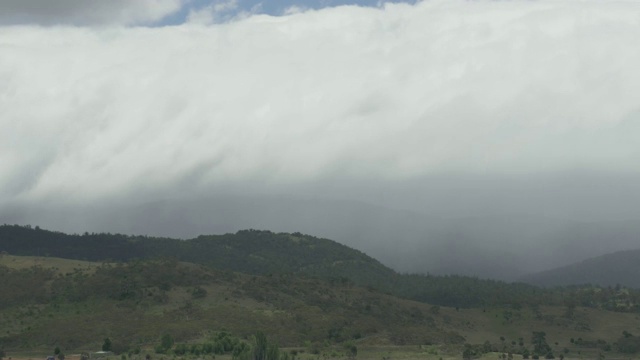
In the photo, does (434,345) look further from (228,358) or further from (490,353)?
(228,358)

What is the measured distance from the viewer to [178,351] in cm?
17025


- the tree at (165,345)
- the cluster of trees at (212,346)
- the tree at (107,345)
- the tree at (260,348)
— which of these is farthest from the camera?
the tree at (107,345)

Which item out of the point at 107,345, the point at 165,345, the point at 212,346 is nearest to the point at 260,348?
the point at 212,346

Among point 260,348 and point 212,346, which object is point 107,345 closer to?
point 212,346

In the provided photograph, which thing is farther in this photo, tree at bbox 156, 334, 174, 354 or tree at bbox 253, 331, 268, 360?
tree at bbox 156, 334, 174, 354

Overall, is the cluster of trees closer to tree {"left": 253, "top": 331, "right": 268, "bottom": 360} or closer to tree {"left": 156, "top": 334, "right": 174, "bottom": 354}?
tree {"left": 156, "top": 334, "right": 174, "bottom": 354}

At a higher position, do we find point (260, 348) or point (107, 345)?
point (260, 348)

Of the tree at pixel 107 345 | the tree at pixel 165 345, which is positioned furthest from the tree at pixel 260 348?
the tree at pixel 107 345

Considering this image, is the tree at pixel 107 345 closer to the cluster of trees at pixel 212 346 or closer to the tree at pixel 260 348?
the cluster of trees at pixel 212 346

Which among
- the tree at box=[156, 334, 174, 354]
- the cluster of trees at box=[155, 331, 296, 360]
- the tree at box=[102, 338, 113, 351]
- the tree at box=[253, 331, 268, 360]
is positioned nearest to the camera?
the tree at box=[253, 331, 268, 360]

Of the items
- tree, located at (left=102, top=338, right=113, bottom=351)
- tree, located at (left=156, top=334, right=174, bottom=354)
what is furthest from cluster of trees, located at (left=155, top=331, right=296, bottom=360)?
tree, located at (left=102, top=338, right=113, bottom=351)

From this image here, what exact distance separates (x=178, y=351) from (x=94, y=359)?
1598 cm

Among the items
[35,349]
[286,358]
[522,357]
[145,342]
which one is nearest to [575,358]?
[522,357]

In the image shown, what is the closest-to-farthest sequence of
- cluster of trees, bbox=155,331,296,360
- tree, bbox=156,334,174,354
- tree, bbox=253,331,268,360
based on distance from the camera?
tree, bbox=253,331,268,360, cluster of trees, bbox=155,331,296,360, tree, bbox=156,334,174,354
